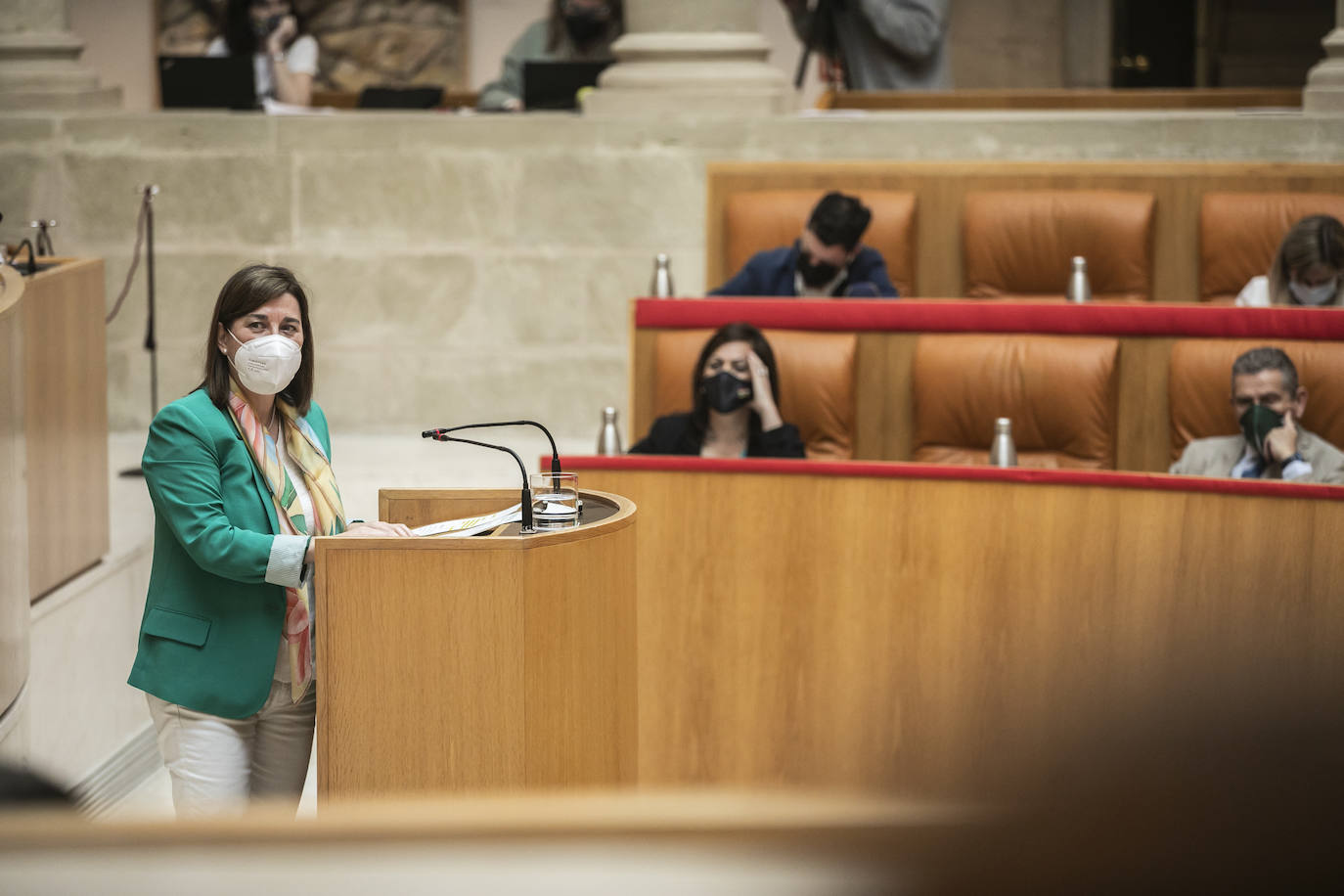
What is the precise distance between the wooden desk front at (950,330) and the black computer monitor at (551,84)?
2.13 m

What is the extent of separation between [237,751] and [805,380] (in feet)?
7.25

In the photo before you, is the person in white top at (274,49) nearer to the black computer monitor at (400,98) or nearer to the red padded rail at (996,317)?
the black computer monitor at (400,98)

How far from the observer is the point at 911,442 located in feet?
13.4

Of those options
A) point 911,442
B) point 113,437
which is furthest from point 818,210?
point 113,437

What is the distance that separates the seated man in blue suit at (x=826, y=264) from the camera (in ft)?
14.4

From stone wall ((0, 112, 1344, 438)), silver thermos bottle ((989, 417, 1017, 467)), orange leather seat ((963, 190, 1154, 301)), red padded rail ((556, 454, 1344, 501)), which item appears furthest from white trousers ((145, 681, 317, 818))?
stone wall ((0, 112, 1344, 438))

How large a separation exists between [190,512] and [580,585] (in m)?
0.49

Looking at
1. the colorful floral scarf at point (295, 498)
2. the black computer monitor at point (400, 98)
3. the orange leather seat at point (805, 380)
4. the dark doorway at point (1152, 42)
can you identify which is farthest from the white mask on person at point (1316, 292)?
the dark doorway at point (1152, 42)

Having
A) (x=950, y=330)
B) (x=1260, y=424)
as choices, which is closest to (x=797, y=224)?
(x=950, y=330)

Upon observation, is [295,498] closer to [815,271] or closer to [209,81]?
[815,271]

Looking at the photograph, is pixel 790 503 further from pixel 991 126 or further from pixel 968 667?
pixel 991 126

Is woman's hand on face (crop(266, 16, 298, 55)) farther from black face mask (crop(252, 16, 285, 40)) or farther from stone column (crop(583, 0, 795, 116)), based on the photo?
stone column (crop(583, 0, 795, 116))

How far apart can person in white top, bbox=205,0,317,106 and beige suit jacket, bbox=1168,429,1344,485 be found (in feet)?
13.6

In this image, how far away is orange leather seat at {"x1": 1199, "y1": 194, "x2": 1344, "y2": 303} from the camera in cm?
474
